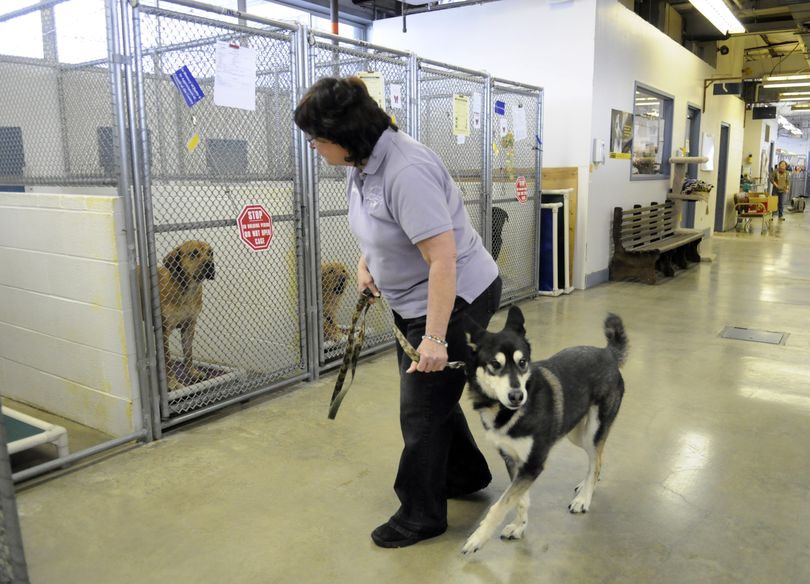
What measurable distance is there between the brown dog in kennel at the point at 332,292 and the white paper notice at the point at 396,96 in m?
1.25

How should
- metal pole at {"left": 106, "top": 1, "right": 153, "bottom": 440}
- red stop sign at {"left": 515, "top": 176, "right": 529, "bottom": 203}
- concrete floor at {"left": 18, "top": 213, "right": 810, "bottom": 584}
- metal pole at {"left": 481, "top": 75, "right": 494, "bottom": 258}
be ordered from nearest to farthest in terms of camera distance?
concrete floor at {"left": 18, "top": 213, "right": 810, "bottom": 584} < metal pole at {"left": 106, "top": 1, "right": 153, "bottom": 440} < metal pole at {"left": 481, "top": 75, "right": 494, "bottom": 258} < red stop sign at {"left": 515, "top": 176, "right": 529, "bottom": 203}

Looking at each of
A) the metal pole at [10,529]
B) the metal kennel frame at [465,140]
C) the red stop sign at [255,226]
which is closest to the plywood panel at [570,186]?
the metal kennel frame at [465,140]

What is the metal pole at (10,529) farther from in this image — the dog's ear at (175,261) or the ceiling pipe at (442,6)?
the ceiling pipe at (442,6)

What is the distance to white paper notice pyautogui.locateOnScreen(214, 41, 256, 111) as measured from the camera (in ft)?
10.5

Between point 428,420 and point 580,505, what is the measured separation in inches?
31.6

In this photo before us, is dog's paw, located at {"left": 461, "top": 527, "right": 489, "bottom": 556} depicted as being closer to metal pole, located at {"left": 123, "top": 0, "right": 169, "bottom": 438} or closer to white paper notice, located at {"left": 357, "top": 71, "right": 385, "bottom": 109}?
metal pole, located at {"left": 123, "top": 0, "right": 169, "bottom": 438}

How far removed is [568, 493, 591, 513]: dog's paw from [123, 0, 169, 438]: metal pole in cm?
201

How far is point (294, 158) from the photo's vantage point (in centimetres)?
382

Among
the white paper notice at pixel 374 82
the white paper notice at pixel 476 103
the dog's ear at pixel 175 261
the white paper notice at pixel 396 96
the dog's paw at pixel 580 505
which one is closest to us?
the dog's paw at pixel 580 505

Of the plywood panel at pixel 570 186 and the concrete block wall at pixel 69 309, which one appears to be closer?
the concrete block wall at pixel 69 309

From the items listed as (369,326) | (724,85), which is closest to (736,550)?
(369,326)

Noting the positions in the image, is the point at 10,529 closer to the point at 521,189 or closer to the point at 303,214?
the point at 303,214

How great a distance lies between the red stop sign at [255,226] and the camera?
11.4ft

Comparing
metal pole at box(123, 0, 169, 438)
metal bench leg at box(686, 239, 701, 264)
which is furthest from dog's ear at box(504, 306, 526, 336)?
metal bench leg at box(686, 239, 701, 264)
